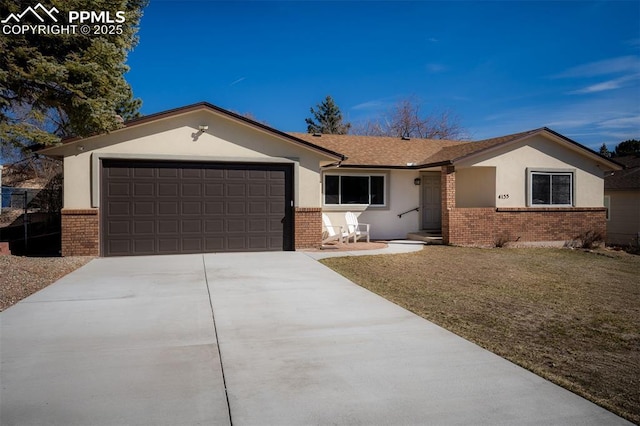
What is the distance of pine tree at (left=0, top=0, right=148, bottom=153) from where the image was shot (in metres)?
→ 9.43

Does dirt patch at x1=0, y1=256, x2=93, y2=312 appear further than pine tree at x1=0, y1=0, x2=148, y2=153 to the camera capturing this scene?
No

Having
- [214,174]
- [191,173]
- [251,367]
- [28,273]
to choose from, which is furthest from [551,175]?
[28,273]

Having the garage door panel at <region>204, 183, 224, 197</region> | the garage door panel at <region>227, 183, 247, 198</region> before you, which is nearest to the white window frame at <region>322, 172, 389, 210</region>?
Result: the garage door panel at <region>227, 183, 247, 198</region>

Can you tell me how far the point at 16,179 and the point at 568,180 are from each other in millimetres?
28031

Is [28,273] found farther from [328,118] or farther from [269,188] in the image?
[328,118]

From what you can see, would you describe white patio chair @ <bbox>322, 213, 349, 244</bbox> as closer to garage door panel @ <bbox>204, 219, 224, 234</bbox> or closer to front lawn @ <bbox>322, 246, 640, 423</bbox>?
front lawn @ <bbox>322, 246, 640, 423</bbox>

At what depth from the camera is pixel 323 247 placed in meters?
13.6

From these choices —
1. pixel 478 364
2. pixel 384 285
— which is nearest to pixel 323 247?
pixel 384 285

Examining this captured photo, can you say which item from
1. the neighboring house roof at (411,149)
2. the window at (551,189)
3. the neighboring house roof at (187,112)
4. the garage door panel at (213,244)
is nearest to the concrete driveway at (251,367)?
the garage door panel at (213,244)

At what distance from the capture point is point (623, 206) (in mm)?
21703

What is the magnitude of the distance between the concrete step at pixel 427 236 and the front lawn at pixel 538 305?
6.68 feet

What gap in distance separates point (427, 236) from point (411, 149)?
14.4 feet

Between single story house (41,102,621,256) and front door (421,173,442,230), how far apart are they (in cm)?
44

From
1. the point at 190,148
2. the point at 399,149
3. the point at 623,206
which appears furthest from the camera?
the point at 623,206
